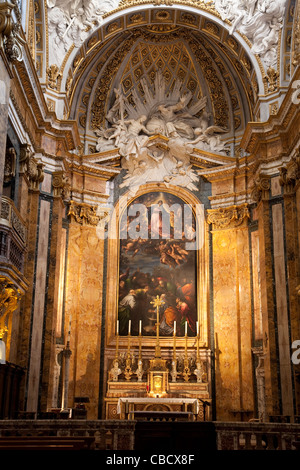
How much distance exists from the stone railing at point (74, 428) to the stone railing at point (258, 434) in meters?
1.55

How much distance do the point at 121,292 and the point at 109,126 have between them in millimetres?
6372

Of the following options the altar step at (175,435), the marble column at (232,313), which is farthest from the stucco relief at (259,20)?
the altar step at (175,435)

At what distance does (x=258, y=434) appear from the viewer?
898 cm

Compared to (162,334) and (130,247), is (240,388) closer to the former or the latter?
(162,334)

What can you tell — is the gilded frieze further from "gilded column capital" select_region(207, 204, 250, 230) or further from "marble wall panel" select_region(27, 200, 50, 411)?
"gilded column capital" select_region(207, 204, 250, 230)

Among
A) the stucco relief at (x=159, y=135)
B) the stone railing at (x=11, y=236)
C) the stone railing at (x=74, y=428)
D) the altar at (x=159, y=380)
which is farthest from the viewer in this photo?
the stucco relief at (x=159, y=135)

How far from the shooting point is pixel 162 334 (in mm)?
18531

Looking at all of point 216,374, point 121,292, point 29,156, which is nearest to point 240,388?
point 216,374

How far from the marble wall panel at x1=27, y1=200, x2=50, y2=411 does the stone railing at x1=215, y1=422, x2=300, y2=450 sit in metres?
7.03

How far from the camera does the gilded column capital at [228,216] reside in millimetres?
19016

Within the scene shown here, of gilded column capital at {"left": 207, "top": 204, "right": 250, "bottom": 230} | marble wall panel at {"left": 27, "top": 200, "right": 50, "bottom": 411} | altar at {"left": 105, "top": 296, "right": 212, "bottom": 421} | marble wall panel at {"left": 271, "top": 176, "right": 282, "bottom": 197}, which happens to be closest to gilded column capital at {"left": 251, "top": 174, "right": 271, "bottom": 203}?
marble wall panel at {"left": 271, "top": 176, "right": 282, "bottom": 197}

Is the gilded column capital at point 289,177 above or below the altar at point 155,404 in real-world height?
above

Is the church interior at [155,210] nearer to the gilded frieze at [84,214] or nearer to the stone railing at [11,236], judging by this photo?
the gilded frieze at [84,214]

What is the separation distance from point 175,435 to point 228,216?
10601 mm
